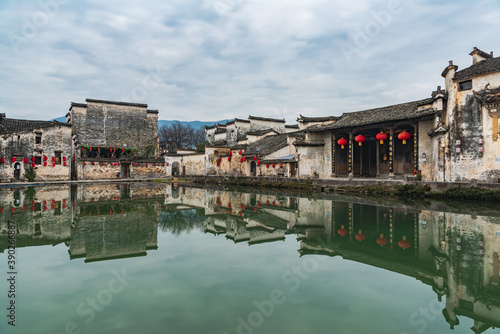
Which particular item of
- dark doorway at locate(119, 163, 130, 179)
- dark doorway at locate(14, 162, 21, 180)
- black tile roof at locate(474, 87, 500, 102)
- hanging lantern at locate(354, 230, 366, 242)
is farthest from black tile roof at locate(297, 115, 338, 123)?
dark doorway at locate(14, 162, 21, 180)

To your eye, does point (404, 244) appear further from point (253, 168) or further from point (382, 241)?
point (253, 168)

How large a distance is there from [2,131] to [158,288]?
30.4 meters

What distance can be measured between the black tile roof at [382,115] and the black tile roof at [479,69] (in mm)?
1982

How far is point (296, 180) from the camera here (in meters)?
20.6

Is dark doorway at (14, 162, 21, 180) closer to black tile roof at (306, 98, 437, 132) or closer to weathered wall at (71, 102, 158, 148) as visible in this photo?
weathered wall at (71, 102, 158, 148)

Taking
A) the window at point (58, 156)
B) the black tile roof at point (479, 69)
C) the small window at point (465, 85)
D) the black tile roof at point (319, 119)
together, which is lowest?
the window at point (58, 156)

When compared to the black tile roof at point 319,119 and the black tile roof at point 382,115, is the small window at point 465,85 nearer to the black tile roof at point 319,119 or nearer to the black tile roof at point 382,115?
the black tile roof at point 382,115

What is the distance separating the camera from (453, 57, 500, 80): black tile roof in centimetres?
1370

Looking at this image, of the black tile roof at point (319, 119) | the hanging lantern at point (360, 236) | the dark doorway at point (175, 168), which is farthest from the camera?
the dark doorway at point (175, 168)

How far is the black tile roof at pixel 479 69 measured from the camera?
45.0 ft

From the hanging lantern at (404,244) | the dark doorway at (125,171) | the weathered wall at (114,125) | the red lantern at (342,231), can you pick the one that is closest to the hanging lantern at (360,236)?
the red lantern at (342,231)

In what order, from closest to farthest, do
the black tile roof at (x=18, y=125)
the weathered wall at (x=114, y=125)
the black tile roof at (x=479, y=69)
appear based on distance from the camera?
the black tile roof at (x=479, y=69) → the black tile roof at (x=18, y=125) → the weathered wall at (x=114, y=125)

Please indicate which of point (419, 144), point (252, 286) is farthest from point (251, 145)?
point (252, 286)

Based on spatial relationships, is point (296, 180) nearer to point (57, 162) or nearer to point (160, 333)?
point (160, 333)
